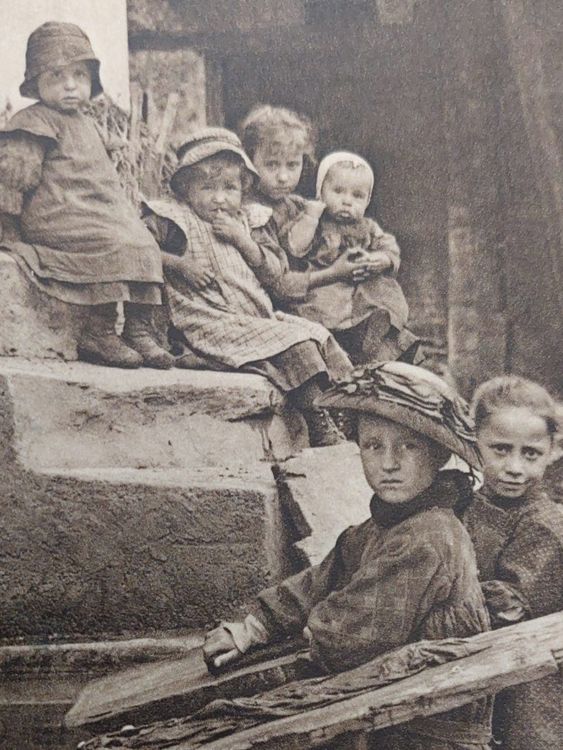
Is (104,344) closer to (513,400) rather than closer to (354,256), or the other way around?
(354,256)

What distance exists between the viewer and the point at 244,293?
4.85 metres

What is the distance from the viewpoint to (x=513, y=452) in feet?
14.1

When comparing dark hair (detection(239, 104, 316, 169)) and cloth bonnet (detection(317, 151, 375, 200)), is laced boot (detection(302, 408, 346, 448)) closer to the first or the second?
cloth bonnet (detection(317, 151, 375, 200))

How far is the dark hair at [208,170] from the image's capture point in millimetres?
4867

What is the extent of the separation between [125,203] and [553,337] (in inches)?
67.5

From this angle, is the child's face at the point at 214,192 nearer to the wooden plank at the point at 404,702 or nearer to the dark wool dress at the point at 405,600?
the dark wool dress at the point at 405,600

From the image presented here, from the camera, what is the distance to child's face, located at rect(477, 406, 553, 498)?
4293 mm

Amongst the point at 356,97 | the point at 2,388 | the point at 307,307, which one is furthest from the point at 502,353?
the point at 2,388

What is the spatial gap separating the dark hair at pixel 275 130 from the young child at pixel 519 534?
1.29 meters

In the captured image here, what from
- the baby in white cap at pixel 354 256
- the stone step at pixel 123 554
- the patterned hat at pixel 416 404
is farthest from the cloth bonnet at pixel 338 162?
the stone step at pixel 123 554

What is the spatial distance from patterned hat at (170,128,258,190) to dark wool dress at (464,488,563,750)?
165 cm

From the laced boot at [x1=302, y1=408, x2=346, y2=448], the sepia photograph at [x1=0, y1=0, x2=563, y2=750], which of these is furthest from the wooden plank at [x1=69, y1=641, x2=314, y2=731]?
the laced boot at [x1=302, y1=408, x2=346, y2=448]

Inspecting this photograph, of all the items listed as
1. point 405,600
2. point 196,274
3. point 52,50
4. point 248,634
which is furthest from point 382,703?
point 52,50

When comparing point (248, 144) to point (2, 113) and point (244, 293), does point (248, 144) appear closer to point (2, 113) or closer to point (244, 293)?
point (244, 293)
